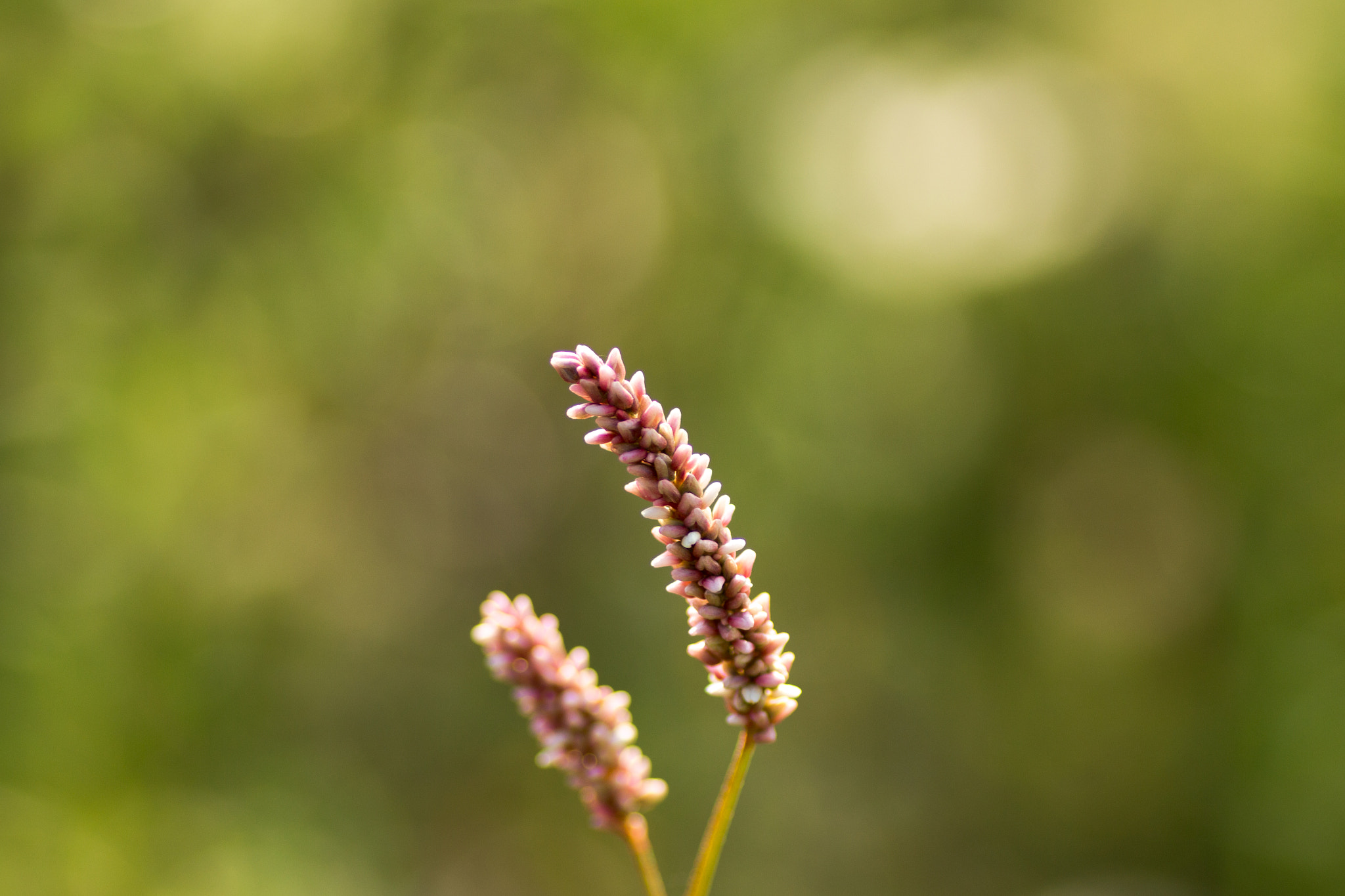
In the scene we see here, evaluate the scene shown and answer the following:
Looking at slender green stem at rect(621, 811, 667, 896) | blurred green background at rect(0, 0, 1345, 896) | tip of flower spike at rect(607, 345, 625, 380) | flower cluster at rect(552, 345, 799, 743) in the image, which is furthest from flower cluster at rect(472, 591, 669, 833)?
blurred green background at rect(0, 0, 1345, 896)

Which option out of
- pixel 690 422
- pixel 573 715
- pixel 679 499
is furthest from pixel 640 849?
pixel 690 422

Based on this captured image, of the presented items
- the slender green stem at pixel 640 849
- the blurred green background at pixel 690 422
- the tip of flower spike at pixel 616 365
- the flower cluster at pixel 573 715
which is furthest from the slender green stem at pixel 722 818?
the blurred green background at pixel 690 422

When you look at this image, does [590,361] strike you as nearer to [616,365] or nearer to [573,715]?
[616,365]

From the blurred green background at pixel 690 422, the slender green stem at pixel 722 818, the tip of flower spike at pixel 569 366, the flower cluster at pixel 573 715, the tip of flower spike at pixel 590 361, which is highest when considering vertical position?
the blurred green background at pixel 690 422

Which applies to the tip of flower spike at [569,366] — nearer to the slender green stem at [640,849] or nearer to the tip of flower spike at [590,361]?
the tip of flower spike at [590,361]

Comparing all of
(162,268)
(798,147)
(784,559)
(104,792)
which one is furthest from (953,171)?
(104,792)

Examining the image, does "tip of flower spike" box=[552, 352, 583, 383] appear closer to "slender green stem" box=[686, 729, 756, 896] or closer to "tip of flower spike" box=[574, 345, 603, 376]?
"tip of flower spike" box=[574, 345, 603, 376]

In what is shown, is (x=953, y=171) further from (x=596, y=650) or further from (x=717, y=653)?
(x=717, y=653)
